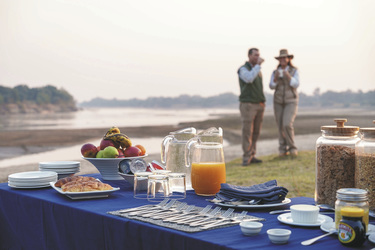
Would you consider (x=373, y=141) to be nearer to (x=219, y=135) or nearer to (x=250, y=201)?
(x=250, y=201)

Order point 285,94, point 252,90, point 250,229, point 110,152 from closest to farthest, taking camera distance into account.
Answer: point 250,229
point 110,152
point 252,90
point 285,94

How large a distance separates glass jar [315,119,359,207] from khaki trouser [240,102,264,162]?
629 cm

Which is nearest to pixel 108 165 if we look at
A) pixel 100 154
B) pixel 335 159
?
pixel 100 154

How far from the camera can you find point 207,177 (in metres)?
1.81

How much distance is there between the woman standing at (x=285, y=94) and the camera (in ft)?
26.9

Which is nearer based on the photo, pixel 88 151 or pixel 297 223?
pixel 297 223

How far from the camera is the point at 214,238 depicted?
3.99 feet

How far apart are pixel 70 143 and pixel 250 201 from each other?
56.8 ft

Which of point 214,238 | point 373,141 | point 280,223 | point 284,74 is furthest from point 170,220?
point 284,74

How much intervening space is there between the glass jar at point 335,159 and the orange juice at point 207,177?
420 millimetres

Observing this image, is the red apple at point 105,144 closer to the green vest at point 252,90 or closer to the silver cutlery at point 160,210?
the silver cutlery at point 160,210

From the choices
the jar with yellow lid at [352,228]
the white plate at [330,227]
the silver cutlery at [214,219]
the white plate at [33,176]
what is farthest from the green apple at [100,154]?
the jar with yellow lid at [352,228]

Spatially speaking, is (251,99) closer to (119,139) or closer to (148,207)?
(119,139)

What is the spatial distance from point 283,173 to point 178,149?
5.70 metres
